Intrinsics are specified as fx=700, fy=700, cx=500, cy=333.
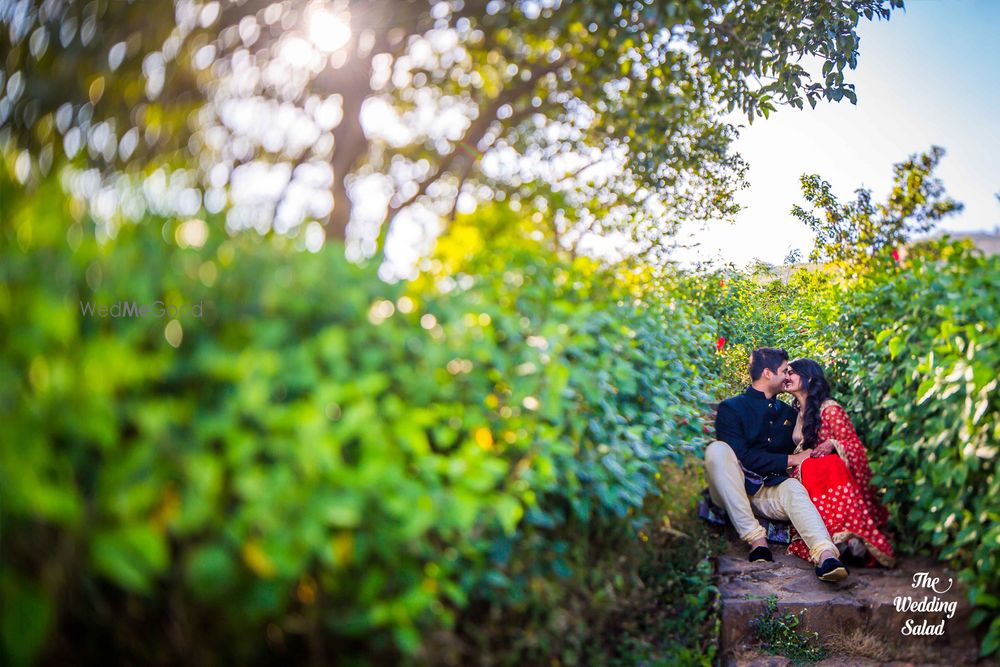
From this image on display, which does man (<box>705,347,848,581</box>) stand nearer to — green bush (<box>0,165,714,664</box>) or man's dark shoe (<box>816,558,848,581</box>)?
man's dark shoe (<box>816,558,848,581</box>)

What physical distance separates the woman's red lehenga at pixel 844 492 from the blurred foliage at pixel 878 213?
134cm

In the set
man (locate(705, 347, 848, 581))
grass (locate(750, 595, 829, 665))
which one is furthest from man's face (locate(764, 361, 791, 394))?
grass (locate(750, 595, 829, 665))

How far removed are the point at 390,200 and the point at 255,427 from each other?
296 cm

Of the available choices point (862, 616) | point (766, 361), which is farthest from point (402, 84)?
point (862, 616)

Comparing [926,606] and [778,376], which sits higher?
[778,376]

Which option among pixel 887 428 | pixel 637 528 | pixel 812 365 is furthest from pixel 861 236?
pixel 637 528

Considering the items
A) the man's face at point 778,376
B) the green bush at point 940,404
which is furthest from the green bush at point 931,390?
the man's face at point 778,376

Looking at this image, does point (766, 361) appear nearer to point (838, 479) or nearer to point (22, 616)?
point (838, 479)

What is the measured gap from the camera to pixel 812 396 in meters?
5.30

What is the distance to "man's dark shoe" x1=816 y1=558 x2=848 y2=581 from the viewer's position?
4.21m

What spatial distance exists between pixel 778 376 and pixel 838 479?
39.1 inches

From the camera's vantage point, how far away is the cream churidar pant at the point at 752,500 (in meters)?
4.66

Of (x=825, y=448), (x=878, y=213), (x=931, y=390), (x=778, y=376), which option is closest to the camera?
(x=931, y=390)

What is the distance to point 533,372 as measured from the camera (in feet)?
8.31
